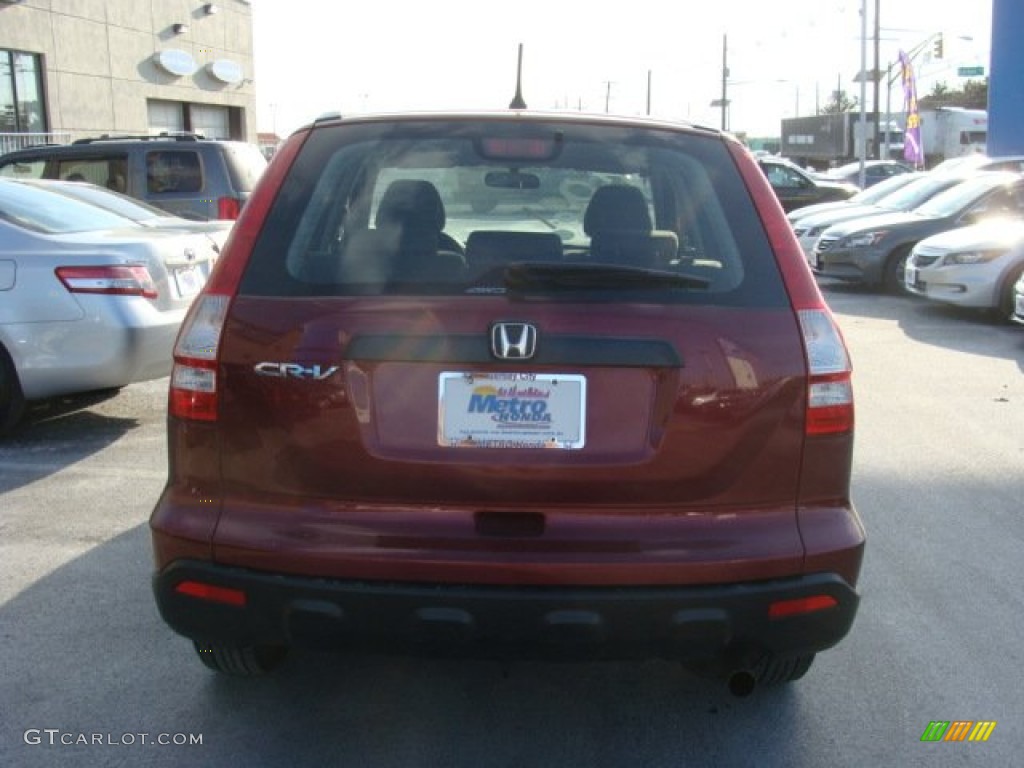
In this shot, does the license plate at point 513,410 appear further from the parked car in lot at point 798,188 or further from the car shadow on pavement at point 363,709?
the parked car in lot at point 798,188

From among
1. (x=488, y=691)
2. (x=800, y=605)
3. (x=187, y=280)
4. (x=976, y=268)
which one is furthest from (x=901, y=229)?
(x=800, y=605)

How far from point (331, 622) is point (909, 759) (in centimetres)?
166

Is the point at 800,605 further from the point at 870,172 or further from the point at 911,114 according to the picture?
the point at 911,114

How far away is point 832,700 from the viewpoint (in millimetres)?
3316

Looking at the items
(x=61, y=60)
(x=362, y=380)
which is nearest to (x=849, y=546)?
(x=362, y=380)

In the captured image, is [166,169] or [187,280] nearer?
[187,280]

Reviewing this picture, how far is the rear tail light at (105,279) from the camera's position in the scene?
5855 millimetres

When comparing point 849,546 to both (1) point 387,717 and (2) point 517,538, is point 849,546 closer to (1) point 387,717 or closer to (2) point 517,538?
(2) point 517,538

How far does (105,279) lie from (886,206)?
12200 mm

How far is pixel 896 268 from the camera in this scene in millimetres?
13469

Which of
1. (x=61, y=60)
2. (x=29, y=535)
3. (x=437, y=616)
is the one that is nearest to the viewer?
(x=437, y=616)

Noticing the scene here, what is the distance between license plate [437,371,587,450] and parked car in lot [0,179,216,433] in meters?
3.88

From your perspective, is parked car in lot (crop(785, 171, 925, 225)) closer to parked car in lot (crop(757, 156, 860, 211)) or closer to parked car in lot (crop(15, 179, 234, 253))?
parked car in lot (crop(757, 156, 860, 211))

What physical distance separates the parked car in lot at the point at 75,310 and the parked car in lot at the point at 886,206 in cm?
1018
